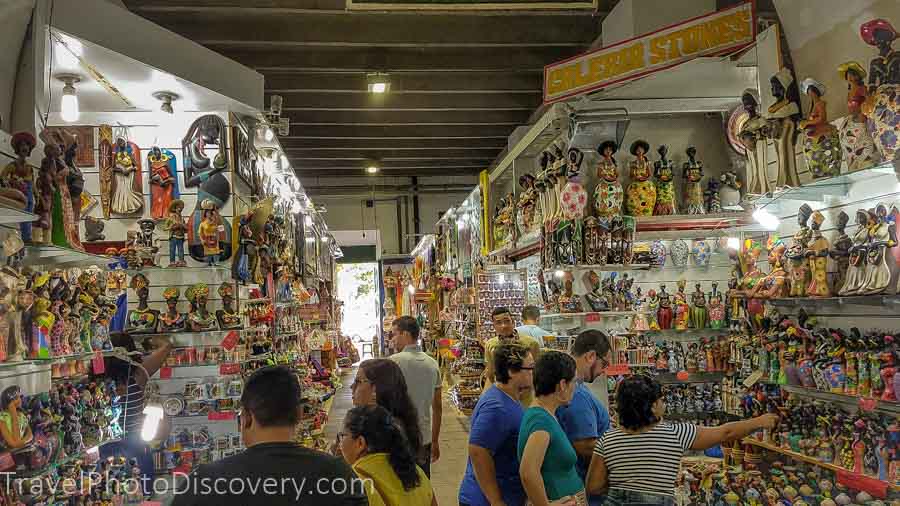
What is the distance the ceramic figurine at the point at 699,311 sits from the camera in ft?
20.2

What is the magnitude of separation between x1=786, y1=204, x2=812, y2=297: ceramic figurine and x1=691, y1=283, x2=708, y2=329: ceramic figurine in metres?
2.21

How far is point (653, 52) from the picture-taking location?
16.3ft

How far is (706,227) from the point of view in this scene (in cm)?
589

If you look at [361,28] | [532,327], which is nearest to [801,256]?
[532,327]

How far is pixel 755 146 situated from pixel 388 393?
265 cm

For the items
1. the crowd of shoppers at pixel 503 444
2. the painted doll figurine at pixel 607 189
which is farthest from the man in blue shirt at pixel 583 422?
the painted doll figurine at pixel 607 189

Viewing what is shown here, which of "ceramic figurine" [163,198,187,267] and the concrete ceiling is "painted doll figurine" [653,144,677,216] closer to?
the concrete ceiling

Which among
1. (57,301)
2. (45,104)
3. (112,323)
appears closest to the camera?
(57,301)

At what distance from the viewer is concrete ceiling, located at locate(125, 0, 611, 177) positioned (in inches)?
303

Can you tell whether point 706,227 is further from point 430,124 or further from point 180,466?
point 430,124

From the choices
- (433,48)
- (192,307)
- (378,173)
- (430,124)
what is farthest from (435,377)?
(378,173)

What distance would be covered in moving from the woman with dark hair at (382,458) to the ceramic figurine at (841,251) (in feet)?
8.02

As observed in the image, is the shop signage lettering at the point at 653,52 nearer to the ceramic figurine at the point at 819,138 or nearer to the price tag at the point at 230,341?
the ceramic figurine at the point at 819,138

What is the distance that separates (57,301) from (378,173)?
537 inches
